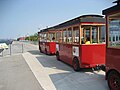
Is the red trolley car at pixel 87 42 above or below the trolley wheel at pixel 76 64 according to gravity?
above

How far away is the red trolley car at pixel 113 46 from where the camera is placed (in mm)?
5604

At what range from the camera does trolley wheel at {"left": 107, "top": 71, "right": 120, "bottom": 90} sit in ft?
18.4

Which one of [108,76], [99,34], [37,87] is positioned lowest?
[37,87]

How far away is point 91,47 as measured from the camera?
8.55 m

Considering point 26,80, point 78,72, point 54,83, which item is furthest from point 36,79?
point 78,72

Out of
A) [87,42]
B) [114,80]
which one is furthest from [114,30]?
[87,42]

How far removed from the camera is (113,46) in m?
5.88

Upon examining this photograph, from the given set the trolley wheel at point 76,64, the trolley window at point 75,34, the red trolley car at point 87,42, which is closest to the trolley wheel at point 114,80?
the red trolley car at point 87,42

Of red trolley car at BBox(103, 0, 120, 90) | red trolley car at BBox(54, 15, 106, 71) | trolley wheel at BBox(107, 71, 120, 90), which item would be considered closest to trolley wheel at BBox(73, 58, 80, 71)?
red trolley car at BBox(54, 15, 106, 71)

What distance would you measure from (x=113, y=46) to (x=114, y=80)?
0.97 m

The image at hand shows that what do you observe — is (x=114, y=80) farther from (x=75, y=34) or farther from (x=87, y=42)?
(x=75, y=34)

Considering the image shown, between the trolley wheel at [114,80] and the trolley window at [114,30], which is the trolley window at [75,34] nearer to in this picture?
the trolley window at [114,30]

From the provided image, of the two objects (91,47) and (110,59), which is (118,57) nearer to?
(110,59)

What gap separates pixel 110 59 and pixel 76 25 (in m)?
3.38
